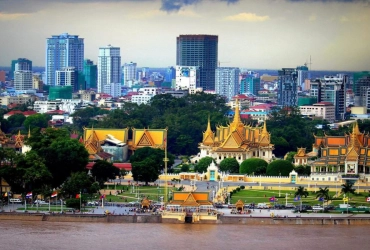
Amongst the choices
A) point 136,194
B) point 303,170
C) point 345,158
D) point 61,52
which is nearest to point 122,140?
point 303,170

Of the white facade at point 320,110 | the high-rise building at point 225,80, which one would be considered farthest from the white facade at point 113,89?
the white facade at point 320,110

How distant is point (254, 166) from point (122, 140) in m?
10.1

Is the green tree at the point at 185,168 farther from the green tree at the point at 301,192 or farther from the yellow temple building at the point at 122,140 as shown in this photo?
the green tree at the point at 301,192

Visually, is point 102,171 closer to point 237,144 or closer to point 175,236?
point 237,144

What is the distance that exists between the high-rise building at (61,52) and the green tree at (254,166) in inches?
4202

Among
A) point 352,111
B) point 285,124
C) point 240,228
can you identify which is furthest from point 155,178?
point 352,111

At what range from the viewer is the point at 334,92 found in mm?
112000

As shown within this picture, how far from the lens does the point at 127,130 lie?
6531 centimetres

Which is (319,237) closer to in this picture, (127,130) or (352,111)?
(127,130)

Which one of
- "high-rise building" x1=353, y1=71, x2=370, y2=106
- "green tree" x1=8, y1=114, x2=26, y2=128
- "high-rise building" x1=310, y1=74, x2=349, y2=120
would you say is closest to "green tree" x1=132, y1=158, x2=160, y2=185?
"green tree" x1=8, y1=114, x2=26, y2=128

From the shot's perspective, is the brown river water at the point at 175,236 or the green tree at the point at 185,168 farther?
the green tree at the point at 185,168

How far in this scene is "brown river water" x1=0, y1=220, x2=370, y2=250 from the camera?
132ft

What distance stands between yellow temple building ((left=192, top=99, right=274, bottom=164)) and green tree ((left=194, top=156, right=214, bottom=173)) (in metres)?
1.36

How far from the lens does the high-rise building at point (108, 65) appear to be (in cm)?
15375
